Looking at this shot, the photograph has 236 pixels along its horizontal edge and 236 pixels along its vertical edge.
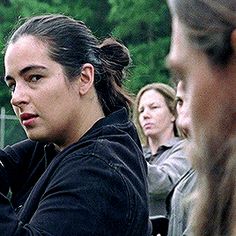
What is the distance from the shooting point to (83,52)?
10.5ft

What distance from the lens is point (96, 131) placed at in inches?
120

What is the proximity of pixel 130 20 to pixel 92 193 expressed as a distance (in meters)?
22.1

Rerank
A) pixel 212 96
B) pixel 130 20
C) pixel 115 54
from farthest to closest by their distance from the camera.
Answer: pixel 130 20 → pixel 115 54 → pixel 212 96

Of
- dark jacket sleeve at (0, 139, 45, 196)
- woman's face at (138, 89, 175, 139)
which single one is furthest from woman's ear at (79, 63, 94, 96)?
woman's face at (138, 89, 175, 139)

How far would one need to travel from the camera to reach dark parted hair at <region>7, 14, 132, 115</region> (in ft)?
10.2

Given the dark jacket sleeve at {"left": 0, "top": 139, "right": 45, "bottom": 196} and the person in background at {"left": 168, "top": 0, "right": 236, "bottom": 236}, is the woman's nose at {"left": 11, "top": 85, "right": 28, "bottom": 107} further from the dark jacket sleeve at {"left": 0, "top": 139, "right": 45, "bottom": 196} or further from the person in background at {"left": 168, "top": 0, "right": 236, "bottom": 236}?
the person in background at {"left": 168, "top": 0, "right": 236, "bottom": 236}

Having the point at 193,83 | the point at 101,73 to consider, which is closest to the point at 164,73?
the point at 101,73

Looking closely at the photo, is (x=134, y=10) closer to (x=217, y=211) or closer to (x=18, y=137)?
(x=18, y=137)

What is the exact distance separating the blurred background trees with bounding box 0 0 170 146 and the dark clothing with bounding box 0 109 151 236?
19783mm

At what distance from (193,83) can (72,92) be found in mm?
1587

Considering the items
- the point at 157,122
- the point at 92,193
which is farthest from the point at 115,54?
the point at 157,122

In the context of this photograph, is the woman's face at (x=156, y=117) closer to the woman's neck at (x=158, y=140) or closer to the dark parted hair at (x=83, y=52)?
the woman's neck at (x=158, y=140)

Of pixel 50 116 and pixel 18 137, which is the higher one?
pixel 50 116

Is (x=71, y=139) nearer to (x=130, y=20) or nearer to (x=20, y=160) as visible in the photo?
(x=20, y=160)
